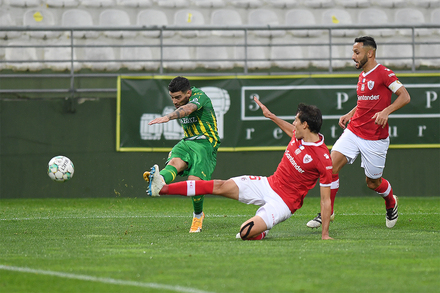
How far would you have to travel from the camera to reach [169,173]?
6.42 m

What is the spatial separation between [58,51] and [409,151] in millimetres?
8820

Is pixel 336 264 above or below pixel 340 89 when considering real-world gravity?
below

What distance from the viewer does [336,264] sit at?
4.40m

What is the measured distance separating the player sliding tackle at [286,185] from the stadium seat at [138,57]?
27.8 feet

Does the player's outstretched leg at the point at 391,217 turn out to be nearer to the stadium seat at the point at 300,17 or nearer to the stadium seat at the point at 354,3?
Result: the stadium seat at the point at 300,17

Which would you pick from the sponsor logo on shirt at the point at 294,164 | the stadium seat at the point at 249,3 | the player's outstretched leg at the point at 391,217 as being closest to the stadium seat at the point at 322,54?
the stadium seat at the point at 249,3

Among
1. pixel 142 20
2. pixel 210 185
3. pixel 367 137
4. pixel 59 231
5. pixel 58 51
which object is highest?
pixel 142 20

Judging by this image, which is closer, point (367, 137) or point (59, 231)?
point (59, 231)

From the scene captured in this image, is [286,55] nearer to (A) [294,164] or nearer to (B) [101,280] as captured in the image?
(A) [294,164]

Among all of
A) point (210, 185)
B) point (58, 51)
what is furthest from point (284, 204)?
point (58, 51)

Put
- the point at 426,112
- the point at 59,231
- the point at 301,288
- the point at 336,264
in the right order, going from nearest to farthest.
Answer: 1. the point at 301,288
2. the point at 336,264
3. the point at 59,231
4. the point at 426,112

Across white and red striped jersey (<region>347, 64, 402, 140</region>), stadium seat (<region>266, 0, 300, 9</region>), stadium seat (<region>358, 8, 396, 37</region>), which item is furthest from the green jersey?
stadium seat (<region>358, 8, 396, 37</region>)

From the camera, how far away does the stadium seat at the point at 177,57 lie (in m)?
13.9

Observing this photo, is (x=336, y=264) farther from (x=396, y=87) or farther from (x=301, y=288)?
(x=396, y=87)
